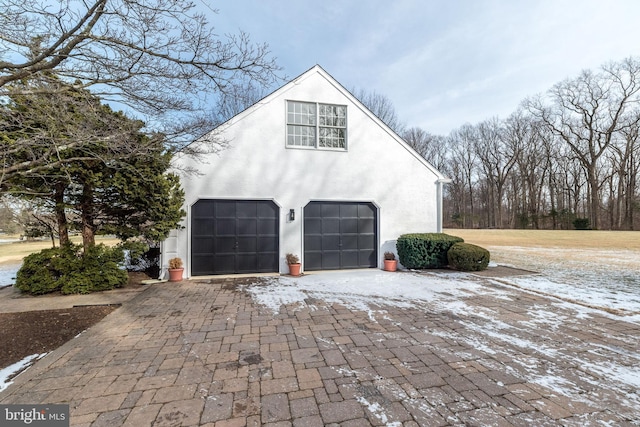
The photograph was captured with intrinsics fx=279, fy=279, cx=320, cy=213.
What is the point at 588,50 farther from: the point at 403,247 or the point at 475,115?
the point at 475,115

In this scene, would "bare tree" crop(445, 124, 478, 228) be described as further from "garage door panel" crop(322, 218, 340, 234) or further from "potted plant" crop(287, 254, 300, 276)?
"potted plant" crop(287, 254, 300, 276)

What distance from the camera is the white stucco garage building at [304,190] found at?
8133 mm

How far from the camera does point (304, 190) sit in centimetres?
877

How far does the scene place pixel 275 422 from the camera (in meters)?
2.23

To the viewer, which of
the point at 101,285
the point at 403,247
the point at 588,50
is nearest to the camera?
the point at 101,285

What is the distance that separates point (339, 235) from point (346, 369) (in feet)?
20.3

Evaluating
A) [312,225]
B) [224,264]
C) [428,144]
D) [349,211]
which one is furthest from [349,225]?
[428,144]

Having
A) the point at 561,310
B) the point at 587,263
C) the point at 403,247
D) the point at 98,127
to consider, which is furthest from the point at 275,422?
the point at 587,263

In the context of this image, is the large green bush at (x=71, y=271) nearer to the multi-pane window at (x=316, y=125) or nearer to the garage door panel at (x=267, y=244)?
the garage door panel at (x=267, y=244)

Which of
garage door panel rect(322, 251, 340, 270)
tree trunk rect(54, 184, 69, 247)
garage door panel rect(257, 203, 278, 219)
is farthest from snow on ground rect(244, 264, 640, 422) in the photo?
tree trunk rect(54, 184, 69, 247)

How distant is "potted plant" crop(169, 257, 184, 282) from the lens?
7.55 m

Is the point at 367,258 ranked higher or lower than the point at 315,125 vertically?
lower

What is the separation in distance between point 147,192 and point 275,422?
20.7ft

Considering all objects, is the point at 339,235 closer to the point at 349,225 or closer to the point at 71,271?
the point at 349,225
